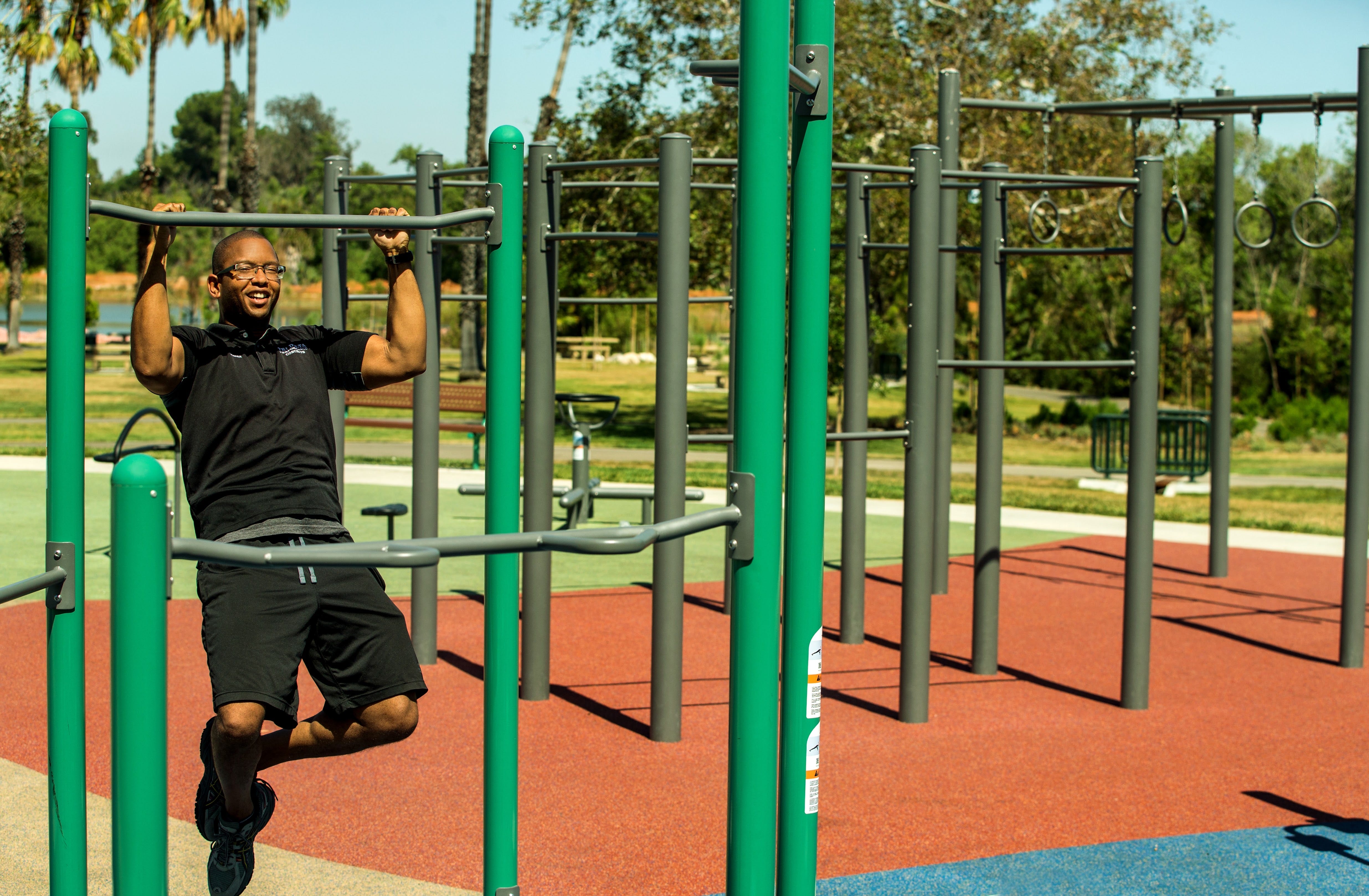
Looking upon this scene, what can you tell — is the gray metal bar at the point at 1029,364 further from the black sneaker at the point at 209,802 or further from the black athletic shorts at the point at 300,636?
the black sneaker at the point at 209,802

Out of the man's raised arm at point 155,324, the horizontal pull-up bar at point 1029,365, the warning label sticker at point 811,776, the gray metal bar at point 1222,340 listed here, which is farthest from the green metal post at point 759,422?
the gray metal bar at point 1222,340

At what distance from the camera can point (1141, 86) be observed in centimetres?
1884

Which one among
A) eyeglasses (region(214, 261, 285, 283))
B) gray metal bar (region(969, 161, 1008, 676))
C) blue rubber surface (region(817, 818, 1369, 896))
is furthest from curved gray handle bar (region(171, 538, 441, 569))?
gray metal bar (region(969, 161, 1008, 676))

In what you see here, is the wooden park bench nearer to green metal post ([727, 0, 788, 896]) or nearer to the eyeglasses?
the eyeglasses

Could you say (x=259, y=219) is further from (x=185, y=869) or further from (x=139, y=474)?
(x=185, y=869)

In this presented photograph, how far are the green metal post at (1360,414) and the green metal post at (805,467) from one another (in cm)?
470

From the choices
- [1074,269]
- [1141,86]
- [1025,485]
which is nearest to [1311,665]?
[1025,485]

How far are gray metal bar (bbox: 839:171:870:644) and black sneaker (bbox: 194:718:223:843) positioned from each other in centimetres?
390

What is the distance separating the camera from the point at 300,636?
311 centimetres

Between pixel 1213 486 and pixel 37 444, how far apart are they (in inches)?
530

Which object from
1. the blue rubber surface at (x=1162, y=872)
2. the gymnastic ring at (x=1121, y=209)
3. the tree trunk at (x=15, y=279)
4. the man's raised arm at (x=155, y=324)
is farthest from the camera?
the tree trunk at (x=15, y=279)

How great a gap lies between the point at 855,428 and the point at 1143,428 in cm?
167

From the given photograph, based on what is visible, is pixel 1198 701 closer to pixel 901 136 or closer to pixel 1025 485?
pixel 1025 485

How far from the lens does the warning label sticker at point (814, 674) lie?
8.73 ft
